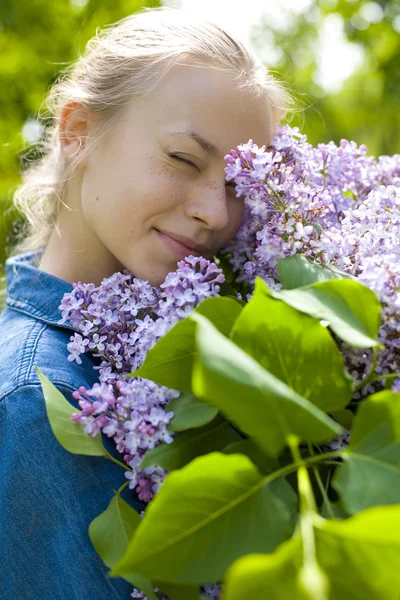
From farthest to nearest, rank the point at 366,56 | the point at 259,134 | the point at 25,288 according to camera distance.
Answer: the point at 366,56, the point at 25,288, the point at 259,134

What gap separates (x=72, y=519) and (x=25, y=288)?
71 centimetres

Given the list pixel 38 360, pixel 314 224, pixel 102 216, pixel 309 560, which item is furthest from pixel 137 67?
pixel 309 560

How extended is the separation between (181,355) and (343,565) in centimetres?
36

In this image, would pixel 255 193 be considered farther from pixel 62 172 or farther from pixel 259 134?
pixel 62 172

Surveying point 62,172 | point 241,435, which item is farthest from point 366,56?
point 241,435

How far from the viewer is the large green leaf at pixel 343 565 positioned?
20.3 inches

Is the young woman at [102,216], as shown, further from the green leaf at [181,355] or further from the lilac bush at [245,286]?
the green leaf at [181,355]

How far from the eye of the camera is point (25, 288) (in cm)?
161

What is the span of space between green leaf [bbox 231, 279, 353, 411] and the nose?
2.16 ft

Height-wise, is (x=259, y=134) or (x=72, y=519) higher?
(x=259, y=134)

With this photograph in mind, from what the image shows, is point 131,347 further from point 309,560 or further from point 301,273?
point 309,560

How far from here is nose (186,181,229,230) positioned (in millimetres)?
1388

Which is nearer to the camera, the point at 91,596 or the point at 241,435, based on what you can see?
the point at 241,435

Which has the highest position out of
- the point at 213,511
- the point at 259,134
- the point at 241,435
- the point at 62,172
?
the point at 259,134
